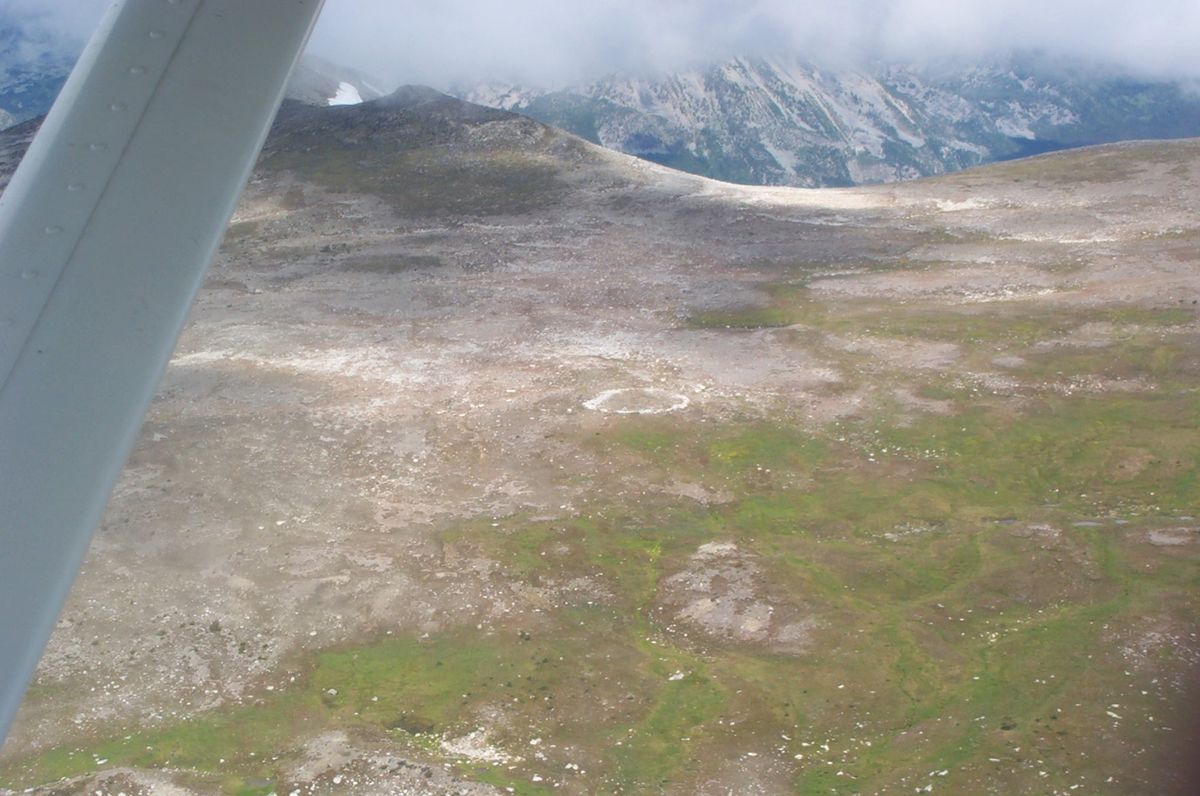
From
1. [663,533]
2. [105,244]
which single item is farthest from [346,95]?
[105,244]

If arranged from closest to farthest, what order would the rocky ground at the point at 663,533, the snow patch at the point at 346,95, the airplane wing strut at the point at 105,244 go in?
the airplane wing strut at the point at 105,244, the rocky ground at the point at 663,533, the snow patch at the point at 346,95

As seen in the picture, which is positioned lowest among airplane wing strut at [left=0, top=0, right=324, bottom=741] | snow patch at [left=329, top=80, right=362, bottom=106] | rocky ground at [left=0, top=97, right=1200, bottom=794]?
rocky ground at [left=0, top=97, right=1200, bottom=794]

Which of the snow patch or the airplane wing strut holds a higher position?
the airplane wing strut

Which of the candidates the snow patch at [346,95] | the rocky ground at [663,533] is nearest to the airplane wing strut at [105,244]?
the rocky ground at [663,533]

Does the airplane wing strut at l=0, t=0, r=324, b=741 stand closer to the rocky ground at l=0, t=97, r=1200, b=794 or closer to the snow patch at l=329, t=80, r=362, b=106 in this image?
the rocky ground at l=0, t=97, r=1200, b=794

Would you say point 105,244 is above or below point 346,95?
above

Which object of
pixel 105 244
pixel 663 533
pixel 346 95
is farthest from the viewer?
pixel 346 95

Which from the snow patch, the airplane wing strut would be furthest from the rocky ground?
the snow patch

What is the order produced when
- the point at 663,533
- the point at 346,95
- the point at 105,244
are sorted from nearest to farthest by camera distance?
the point at 105,244
the point at 663,533
the point at 346,95

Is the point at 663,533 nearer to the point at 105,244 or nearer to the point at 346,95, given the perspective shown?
the point at 105,244

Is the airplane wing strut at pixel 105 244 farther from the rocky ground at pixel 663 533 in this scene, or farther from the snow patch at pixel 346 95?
the snow patch at pixel 346 95
